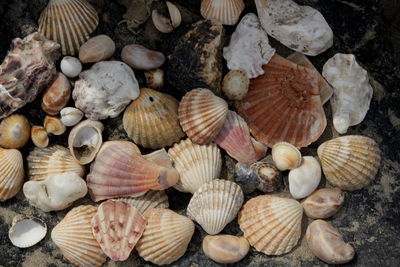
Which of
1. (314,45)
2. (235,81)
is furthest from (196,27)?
(314,45)

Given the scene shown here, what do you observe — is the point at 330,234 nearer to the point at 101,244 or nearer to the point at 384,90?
the point at 384,90

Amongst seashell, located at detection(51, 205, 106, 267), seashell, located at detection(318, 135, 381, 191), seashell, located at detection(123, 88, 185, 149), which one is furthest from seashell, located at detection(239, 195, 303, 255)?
seashell, located at detection(51, 205, 106, 267)

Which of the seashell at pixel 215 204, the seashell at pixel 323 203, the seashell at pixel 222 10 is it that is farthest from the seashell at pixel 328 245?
the seashell at pixel 222 10

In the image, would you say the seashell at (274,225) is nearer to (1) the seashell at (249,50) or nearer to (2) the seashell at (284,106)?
(2) the seashell at (284,106)

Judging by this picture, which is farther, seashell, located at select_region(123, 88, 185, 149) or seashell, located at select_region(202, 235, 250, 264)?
seashell, located at select_region(123, 88, 185, 149)

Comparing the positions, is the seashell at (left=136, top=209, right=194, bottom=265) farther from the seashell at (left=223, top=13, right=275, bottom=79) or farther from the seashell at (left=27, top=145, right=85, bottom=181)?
the seashell at (left=223, top=13, right=275, bottom=79)

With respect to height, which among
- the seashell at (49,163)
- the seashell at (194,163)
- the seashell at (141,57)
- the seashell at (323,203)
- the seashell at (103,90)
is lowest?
the seashell at (323,203)
